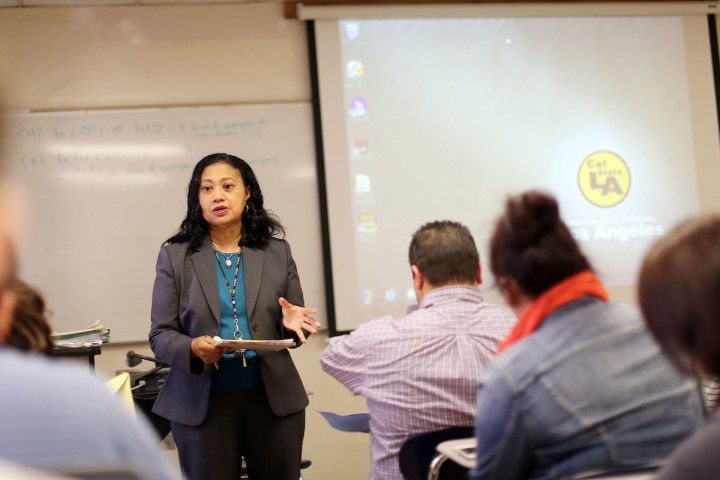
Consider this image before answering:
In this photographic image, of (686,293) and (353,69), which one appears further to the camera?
(353,69)

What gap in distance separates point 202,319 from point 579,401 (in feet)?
4.64

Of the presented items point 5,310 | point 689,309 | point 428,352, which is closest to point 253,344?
point 428,352

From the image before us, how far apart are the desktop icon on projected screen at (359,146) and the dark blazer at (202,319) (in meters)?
1.98

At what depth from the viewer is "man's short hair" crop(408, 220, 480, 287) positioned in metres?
2.07

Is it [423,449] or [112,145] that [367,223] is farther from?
[423,449]

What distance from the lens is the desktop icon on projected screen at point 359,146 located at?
4.46 metres

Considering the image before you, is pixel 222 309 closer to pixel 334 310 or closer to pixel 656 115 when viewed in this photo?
pixel 334 310

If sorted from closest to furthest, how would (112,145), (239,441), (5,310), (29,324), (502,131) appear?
(5,310), (29,324), (239,441), (112,145), (502,131)

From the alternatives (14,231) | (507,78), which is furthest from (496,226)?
(507,78)

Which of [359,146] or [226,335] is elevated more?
[359,146]

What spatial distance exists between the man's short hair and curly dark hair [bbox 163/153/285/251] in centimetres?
70

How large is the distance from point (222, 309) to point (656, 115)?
345 cm

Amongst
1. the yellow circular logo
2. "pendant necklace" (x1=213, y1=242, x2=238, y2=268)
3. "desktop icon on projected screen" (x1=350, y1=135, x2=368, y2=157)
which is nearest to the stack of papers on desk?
"pendant necklace" (x1=213, y1=242, x2=238, y2=268)

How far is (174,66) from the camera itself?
14.6ft
